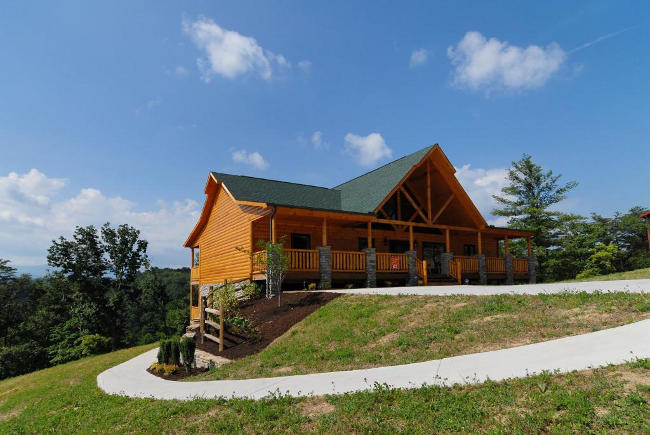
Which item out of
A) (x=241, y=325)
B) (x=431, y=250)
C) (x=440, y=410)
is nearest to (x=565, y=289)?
(x=440, y=410)

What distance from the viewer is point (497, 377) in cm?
539

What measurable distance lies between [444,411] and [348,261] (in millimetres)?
13076

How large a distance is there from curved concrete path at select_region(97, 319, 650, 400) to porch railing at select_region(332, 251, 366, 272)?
33.7ft

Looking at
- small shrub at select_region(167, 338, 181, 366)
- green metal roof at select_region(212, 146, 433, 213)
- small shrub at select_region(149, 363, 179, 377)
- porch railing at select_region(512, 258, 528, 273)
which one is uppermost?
green metal roof at select_region(212, 146, 433, 213)

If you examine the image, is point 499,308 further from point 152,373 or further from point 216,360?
point 152,373

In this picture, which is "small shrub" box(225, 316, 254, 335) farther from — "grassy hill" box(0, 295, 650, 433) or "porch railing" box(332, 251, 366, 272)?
"porch railing" box(332, 251, 366, 272)

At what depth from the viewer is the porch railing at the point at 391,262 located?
61.4 ft

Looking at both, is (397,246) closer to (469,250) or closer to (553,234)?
(469,250)

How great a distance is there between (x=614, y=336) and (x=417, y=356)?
2984mm

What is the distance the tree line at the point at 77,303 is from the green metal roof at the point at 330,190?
58.8 feet

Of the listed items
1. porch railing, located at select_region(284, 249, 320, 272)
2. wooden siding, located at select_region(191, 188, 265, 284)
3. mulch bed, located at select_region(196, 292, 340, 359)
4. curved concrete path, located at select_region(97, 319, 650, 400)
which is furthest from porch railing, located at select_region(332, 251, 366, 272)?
curved concrete path, located at select_region(97, 319, 650, 400)

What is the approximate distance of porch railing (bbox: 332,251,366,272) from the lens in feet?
57.5

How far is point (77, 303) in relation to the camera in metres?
37.4

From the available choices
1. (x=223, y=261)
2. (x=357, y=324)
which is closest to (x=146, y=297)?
(x=223, y=261)
